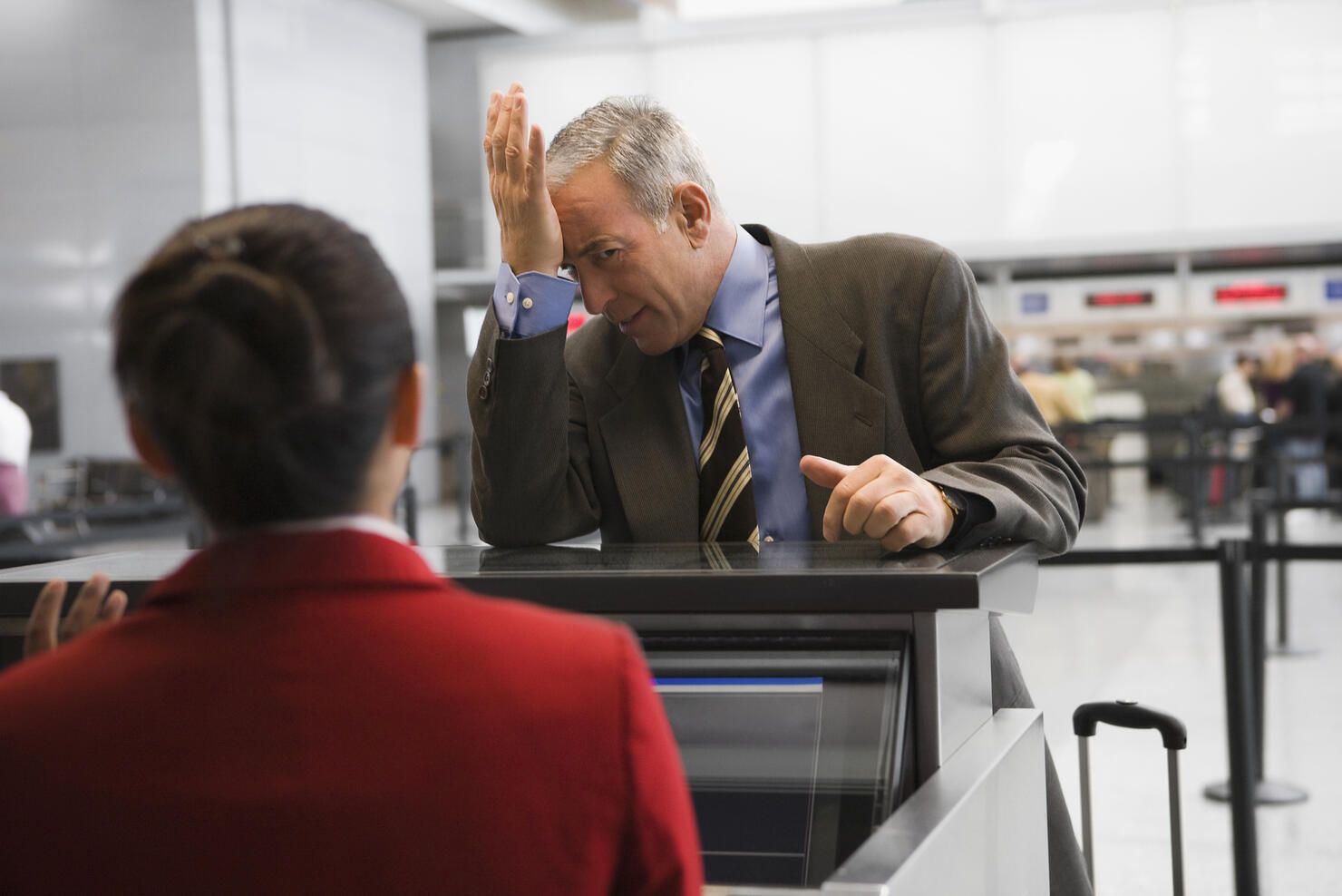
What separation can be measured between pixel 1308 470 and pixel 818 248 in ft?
37.5

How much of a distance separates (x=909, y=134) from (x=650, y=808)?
42.7ft

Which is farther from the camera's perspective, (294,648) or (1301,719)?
(1301,719)

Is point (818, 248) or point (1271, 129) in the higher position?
A: point (1271, 129)

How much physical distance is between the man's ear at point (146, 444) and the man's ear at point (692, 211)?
1.22m

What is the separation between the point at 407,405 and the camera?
746mm

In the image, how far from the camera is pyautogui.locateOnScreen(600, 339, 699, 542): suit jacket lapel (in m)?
1.85

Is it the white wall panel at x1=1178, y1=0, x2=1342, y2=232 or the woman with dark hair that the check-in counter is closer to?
the woman with dark hair

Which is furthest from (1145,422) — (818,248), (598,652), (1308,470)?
(598,652)

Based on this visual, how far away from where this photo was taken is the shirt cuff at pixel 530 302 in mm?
1672

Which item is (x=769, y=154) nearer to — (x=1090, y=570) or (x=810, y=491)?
(x=1090, y=570)

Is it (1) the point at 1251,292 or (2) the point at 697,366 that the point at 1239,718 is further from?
(1) the point at 1251,292

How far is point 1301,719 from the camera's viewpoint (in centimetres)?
496

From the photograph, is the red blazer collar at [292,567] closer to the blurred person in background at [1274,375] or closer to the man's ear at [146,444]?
the man's ear at [146,444]

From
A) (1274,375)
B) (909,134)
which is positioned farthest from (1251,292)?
(909,134)
